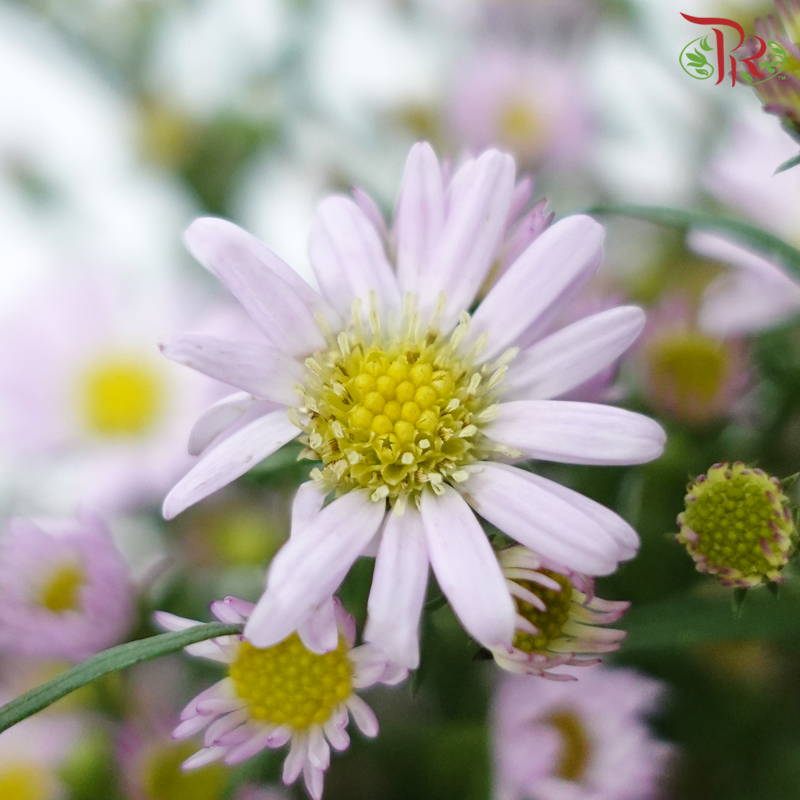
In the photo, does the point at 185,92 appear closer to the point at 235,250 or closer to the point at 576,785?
the point at 235,250

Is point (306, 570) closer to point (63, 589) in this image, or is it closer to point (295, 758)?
point (295, 758)

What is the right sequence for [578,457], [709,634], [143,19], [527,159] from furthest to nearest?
[143,19]
[527,159]
[709,634]
[578,457]

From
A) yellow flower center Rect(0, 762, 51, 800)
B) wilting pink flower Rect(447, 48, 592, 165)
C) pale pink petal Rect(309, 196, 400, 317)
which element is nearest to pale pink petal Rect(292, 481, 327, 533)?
pale pink petal Rect(309, 196, 400, 317)

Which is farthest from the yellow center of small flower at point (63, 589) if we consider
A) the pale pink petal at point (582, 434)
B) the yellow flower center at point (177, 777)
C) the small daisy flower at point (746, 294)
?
the small daisy flower at point (746, 294)

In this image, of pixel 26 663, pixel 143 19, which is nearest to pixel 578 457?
pixel 26 663

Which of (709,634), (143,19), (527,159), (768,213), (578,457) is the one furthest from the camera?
(143,19)

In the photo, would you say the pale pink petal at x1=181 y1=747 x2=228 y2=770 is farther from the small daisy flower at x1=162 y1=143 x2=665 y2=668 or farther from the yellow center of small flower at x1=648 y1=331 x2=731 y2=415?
the yellow center of small flower at x1=648 y1=331 x2=731 y2=415

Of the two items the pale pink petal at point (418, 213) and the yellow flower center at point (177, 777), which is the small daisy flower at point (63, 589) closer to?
the yellow flower center at point (177, 777)
